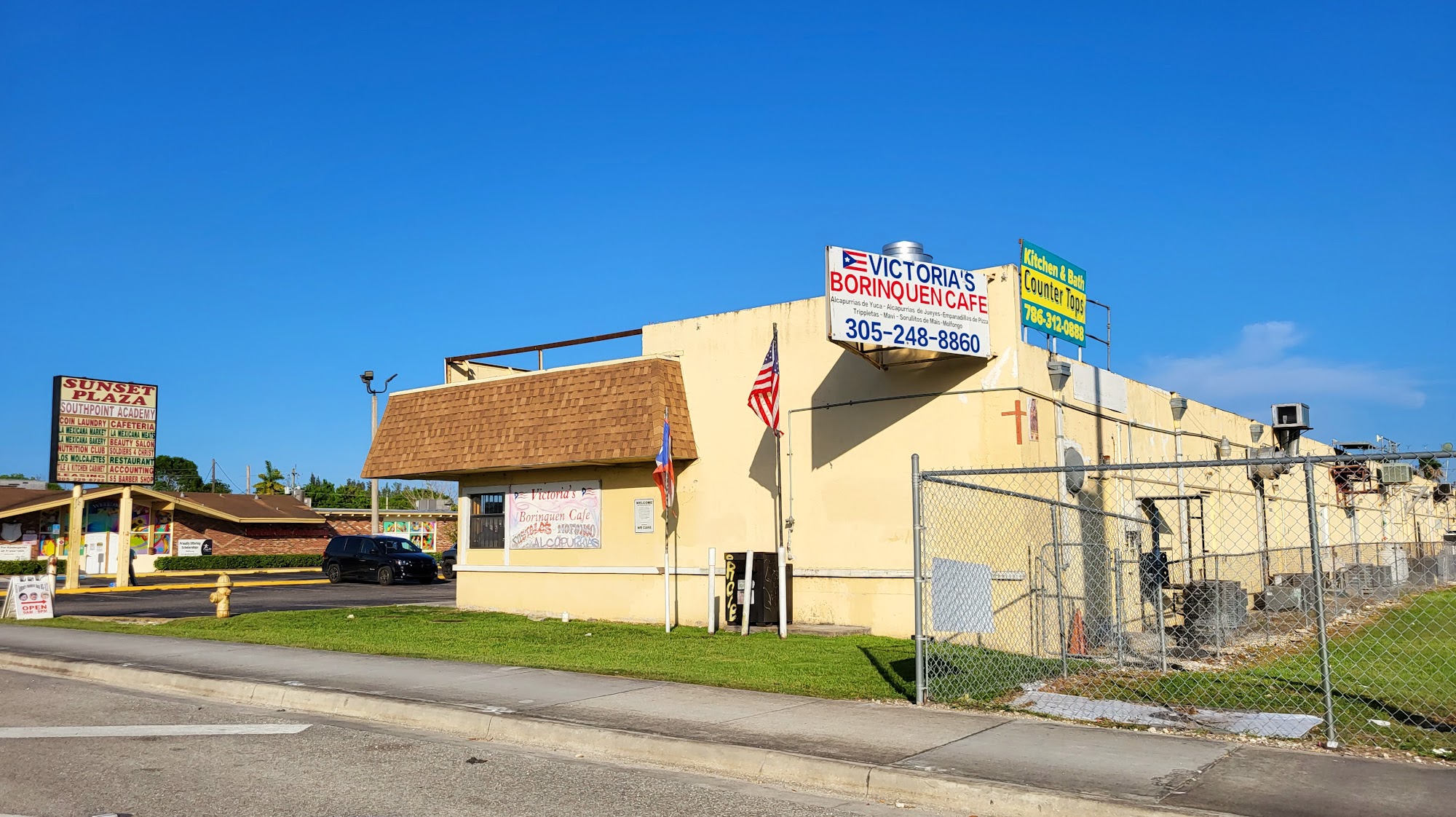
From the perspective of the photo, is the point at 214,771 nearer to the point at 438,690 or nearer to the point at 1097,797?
the point at 438,690

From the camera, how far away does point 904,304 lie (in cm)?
1397

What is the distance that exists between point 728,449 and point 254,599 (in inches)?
634

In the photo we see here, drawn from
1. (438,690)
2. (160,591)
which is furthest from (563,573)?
(160,591)

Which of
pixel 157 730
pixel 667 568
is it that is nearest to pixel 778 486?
pixel 667 568

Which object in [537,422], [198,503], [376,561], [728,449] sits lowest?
[376,561]

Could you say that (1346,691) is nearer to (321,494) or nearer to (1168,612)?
(1168,612)

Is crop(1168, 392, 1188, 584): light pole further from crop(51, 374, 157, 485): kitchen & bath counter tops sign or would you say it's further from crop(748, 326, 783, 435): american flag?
crop(51, 374, 157, 485): kitchen & bath counter tops sign

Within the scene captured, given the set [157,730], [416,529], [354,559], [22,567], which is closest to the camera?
[157,730]

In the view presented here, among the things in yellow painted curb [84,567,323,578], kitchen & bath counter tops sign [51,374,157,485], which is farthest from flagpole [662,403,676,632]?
yellow painted curb [84,567,323,578]

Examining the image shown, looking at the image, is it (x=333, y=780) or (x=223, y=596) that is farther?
(x=223, y=596)

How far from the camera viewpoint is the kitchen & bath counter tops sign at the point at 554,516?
18.8 meters

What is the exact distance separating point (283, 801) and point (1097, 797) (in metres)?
4.97

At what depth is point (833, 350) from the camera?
16.4 m

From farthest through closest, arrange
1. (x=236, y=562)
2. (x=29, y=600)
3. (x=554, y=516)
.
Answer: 1. (x=236, y=562)
2. (x=29, y=600)
3. (x=554, y=516)
